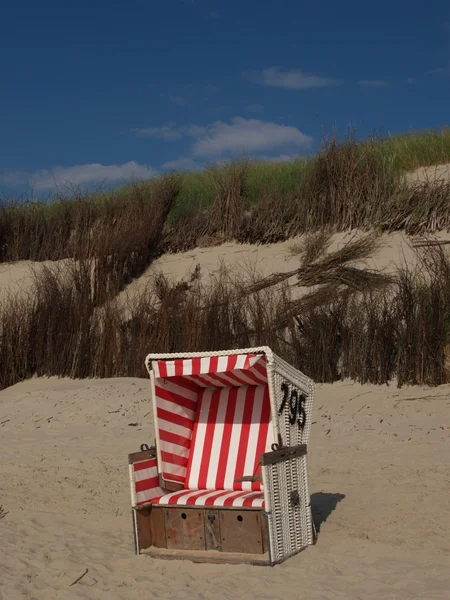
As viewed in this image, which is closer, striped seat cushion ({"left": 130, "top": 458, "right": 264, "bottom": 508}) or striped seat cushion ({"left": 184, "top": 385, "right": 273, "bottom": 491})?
striped seat cushion ({"left": 130, "top": 458, "right": 264, "bottom": 508})

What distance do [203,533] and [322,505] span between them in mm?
1330

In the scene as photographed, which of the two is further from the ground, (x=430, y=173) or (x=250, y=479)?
(x=430, y=173)

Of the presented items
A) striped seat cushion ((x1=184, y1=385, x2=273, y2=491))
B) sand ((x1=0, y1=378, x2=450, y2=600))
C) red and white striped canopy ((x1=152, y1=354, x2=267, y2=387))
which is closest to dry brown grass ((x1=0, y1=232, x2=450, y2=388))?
sand ((x1=0, y1=378, x2=450, y2=600))

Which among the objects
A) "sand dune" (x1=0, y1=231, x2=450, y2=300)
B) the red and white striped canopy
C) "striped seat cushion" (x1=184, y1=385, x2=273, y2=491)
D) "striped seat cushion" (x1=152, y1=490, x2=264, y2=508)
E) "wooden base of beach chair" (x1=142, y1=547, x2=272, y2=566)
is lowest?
"wooden base of beach chair" (x1=142, y1=547, x2=272, y2=566)

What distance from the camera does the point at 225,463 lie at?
5520 millimetres

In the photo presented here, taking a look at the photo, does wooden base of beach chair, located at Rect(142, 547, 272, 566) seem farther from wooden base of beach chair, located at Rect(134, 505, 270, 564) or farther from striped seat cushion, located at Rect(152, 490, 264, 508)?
striped seat cushion, located at Rect(152, 490, 264, 508)

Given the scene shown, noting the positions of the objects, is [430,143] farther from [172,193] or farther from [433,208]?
[172,193]

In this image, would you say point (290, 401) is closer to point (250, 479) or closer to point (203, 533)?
point (250, 479)

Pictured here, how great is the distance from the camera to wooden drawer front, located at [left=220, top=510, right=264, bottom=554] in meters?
4.84

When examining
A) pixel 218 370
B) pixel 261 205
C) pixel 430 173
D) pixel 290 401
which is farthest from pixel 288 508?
pixel 430 173

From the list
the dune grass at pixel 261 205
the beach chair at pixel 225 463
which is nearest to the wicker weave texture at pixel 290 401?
the beach chair at pixel 225 463

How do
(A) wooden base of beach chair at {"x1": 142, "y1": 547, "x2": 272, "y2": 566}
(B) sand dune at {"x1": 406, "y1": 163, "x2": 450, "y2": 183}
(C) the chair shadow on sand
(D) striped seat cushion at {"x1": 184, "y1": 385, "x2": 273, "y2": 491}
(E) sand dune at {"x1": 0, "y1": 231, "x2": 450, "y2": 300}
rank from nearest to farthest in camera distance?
(A) wooden base of beach chair at {"x1": 142, "y1": 547, "x2": 272, "y2": 566} → (D) striped seat cushion at {"x1": 184, "y1": 385, "x2": 273, "y2": 491} → (C) the chair shadow on sand → (E) sand dune at {"x1": 0, "y1": 231, "x2": 450, "y2": 300} → (B) sand dune at {"x1": 406, "y1": 163, "x2": 450, "y2": 183}

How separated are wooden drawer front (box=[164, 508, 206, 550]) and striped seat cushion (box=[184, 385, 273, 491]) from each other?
439 mm

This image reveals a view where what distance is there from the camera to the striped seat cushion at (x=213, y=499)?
488 centimetres
